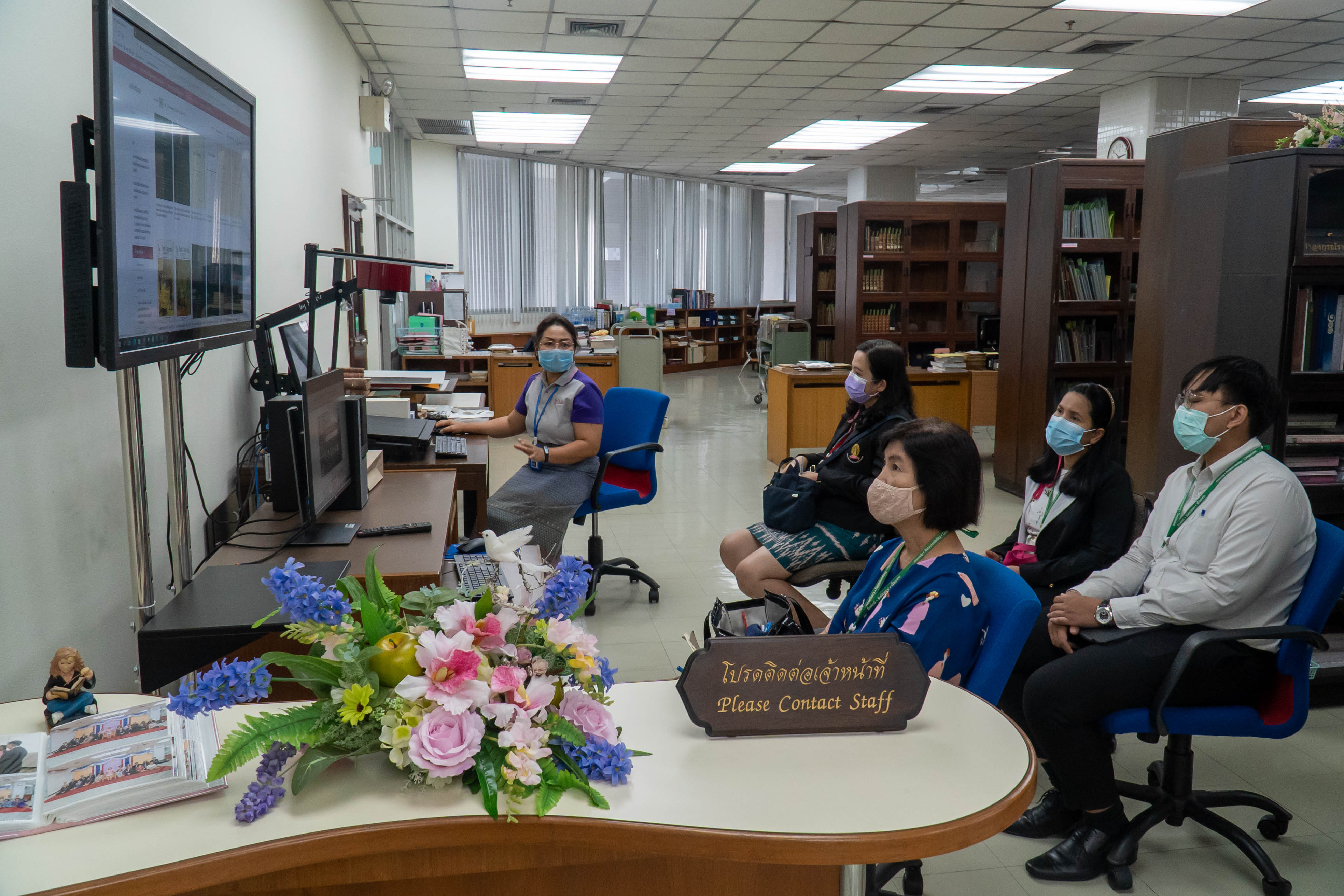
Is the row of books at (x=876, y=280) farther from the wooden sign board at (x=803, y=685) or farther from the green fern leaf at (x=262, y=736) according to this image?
the green fern leaf at (x=262, y=736)

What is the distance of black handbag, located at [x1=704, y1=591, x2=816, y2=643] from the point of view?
5.82 ft

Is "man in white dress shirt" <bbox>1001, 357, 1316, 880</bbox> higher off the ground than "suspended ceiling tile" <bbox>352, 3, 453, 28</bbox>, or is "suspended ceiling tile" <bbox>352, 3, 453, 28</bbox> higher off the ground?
"suspended ceiling tile" <bbox>352, 3, 453, 28</bbox>

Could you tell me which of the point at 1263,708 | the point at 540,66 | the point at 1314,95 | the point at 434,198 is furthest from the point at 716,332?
the point at 1263,708

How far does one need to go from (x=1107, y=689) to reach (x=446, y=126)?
9.50 m

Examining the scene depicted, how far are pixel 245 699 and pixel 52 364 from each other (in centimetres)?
104

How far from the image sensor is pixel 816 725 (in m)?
1.40

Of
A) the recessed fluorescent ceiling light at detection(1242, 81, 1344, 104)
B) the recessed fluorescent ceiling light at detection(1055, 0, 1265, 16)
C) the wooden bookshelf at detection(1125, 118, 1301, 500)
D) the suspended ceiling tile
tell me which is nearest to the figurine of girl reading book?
the wooden bookshelf at detection(1125, 118, 1301, 500)

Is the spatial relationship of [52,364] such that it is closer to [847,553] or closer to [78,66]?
[78,66]

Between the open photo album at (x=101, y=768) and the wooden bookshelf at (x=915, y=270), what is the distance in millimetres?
8313

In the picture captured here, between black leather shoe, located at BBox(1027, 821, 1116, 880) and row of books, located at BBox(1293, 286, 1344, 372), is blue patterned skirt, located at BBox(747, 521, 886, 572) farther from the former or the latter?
row of books, located at BBox(1293, 286, 1344, 372)

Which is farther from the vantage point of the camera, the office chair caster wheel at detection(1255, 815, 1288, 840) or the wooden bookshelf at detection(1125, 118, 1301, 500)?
the wooden bookshelf at detection(1125, 118, 1301, 500)

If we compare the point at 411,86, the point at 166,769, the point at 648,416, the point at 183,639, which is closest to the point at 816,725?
the point at 166,769

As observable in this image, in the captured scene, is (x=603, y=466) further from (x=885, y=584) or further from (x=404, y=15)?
(x=404, y=15)

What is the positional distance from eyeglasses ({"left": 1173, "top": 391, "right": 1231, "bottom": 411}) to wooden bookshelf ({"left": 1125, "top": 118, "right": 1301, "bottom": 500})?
3.60 feet
